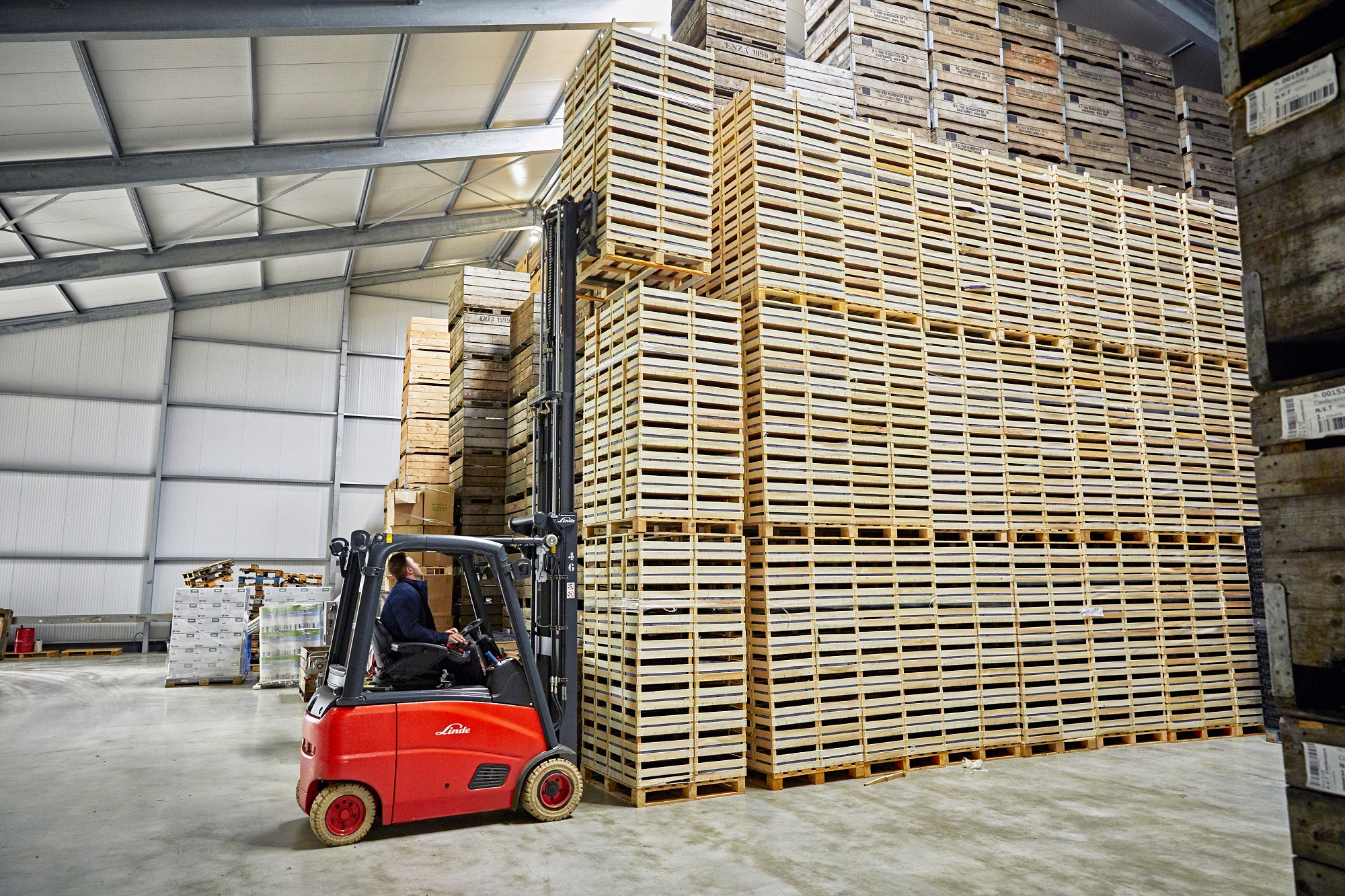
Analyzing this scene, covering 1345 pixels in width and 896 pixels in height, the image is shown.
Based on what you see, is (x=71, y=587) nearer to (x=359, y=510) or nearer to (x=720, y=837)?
(x=359, y=510)

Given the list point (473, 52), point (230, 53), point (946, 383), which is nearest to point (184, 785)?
point (946, 383)

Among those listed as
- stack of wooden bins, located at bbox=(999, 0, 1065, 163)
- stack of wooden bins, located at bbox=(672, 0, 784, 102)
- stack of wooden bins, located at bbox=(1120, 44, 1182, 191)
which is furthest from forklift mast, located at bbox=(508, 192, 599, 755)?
stack of wooden bins, located at bbox=(1120, 44, 1182, 191)

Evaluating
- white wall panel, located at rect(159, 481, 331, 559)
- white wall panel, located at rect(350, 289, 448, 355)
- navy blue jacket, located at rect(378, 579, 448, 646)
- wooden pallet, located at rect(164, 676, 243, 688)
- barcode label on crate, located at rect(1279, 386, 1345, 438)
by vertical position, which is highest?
white wall panel, located at rect(350, 289, 448, 355)

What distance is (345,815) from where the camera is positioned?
5.64m

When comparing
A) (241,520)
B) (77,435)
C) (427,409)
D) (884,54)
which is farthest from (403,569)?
(77,435)

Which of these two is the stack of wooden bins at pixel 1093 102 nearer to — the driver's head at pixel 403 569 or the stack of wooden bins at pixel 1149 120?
the stack of wooden bins at pixel 1149 120

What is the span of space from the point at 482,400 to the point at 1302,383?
32.2 ft

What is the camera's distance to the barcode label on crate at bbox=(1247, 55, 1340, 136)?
2.59 metres

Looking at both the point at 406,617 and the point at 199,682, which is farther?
the point at 199,682

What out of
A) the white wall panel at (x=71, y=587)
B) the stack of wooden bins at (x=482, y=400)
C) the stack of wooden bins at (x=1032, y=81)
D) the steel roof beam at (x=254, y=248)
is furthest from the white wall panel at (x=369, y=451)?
the stack of wooden bins at (x=1032, y=81)

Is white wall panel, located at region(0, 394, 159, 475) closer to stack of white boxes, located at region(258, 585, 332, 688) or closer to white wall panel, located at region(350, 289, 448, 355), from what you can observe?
white wall panel, located at region(350, 289, 448, 355)

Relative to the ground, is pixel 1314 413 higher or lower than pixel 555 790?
higher

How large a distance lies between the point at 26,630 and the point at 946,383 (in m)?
20.7

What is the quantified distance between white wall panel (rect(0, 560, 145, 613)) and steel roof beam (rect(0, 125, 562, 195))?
1131 centimetres
